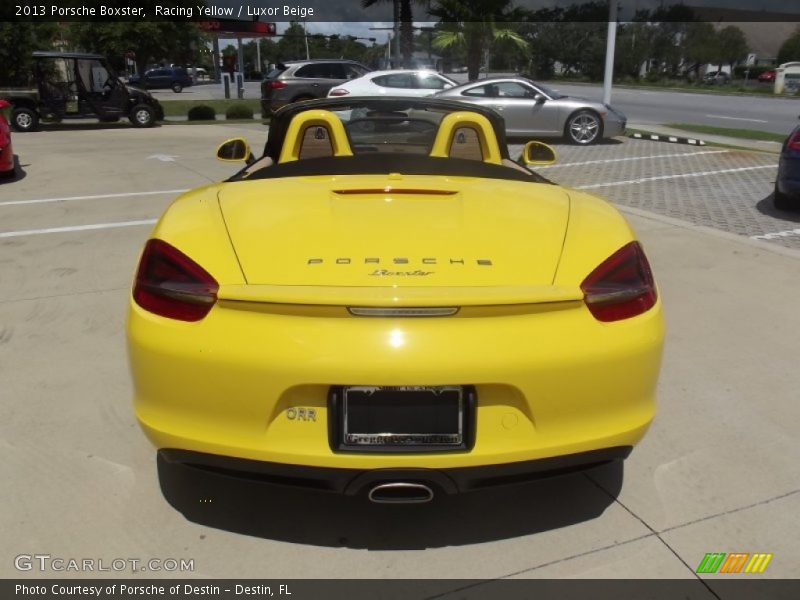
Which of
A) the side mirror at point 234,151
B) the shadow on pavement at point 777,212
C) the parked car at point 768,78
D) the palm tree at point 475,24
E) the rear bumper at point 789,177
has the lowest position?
the parked car at point 768,78

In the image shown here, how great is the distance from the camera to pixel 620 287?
2.23 m

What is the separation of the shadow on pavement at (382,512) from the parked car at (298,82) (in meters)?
17.3

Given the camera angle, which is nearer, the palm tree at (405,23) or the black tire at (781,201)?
the black tire at (781,201)

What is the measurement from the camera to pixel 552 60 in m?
74.1

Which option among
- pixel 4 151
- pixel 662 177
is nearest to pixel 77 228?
pixel 4 151

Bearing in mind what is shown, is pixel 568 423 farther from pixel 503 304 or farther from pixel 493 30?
pixel 493 30

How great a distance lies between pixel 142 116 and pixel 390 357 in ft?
61.8

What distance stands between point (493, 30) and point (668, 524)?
25342 millimetres

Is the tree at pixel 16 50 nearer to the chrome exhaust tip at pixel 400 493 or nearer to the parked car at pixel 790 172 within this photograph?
the parked car at pixel 790 172

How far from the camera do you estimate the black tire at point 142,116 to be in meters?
18.6

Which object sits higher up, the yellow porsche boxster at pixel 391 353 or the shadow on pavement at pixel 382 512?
the yellow porsche boxster at pixel 391 353

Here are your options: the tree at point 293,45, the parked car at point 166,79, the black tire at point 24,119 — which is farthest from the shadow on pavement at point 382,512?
the tree at point 293,45

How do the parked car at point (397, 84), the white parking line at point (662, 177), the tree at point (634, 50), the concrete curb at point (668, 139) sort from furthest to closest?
the tree at point (634, 50), the parked car at point (397, 84), the concrete curb at point (668, 139), the white parking line at point (662, 177)

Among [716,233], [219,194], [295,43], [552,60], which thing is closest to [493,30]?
[716,233]
